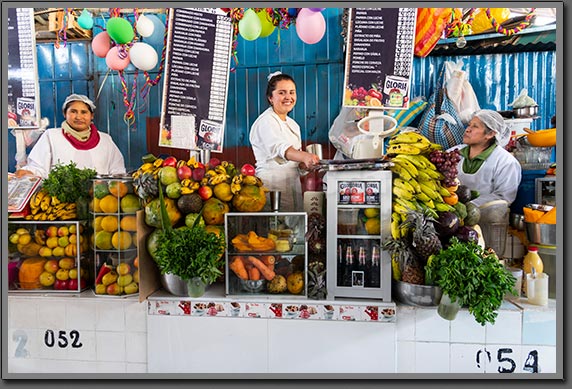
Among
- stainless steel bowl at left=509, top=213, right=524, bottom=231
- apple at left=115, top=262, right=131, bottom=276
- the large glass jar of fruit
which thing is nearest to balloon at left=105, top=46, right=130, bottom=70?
the large glass jar of fruit

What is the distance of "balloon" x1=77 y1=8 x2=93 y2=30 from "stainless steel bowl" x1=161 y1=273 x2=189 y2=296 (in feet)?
7.81

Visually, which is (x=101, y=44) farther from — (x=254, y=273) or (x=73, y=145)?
(x=254, y=273)

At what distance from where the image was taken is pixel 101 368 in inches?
99.3

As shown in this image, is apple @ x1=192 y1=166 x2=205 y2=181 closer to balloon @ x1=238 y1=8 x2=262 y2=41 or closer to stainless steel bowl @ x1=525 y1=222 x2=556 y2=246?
balloon @ x1=238 y1=8 x2=262 y2=41

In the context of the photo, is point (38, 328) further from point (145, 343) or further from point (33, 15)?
point (33, 15)

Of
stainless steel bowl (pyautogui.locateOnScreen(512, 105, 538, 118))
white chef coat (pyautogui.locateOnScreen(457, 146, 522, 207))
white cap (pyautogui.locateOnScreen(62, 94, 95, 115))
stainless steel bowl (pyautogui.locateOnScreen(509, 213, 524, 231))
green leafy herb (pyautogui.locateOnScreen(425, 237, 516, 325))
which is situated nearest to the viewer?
green leafy herb (pyautogui.locateOnScreen(425, 237, 516, 325))

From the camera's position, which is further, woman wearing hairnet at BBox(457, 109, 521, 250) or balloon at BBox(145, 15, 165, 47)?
balloon at BBox(145, 15, 165, 47)

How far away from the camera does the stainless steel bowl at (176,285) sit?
2393mm

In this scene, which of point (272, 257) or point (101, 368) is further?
point (101, 368)

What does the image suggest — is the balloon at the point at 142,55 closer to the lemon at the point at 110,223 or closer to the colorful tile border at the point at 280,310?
the lemon at the point at 110,223

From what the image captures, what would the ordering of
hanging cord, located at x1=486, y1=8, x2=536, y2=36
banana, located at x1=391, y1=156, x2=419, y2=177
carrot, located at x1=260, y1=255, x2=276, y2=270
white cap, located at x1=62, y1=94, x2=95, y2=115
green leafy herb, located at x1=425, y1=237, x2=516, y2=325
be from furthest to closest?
white cap, located at x1=62, y1=94, x2=95, y2=115
hanging cord, located at x1=486, y1=8, x2=536, y2=36
carrot, located at x1=260, y1=255, x2=276, y2=270
banana, located at x1=391, y1=156, x2=419, y2=177
green leafy herb, located at x1=425, y1=237, x2=516, y2=325

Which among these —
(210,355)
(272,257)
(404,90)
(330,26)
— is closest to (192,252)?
(272,257)

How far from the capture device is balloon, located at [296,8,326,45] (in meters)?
3.11

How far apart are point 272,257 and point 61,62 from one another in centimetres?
292
